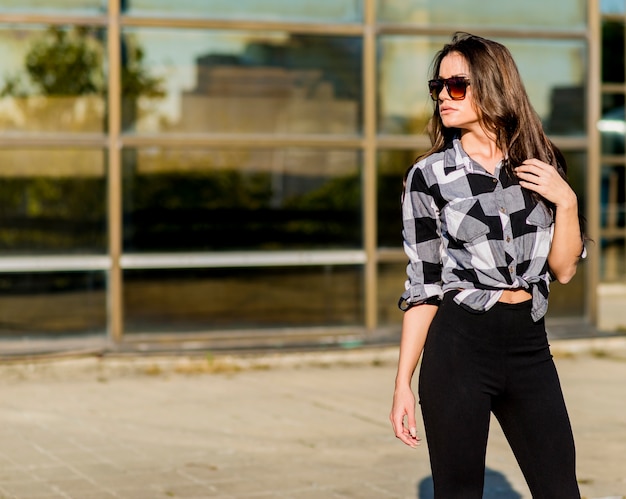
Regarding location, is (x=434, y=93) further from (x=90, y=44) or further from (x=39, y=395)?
(x=90, y=44)

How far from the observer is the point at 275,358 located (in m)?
10.9

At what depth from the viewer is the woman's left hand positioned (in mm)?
3682

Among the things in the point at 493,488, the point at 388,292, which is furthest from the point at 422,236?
the point at 388,292

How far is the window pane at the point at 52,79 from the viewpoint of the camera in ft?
35.2

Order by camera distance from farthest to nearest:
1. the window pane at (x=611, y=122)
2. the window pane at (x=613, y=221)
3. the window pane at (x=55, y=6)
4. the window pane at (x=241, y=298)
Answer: the window pane at (x=613, y=221), the window pane at (x=611, y=122), the window pane at (x=241, y=298), the window pane at (x=55, y=6)

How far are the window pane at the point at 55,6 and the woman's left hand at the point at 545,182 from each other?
300 inches

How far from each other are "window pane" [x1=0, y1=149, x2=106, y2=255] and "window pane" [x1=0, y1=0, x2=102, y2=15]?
1.13 m

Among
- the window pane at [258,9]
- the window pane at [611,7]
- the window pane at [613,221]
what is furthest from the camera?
the window pane at [613,221]

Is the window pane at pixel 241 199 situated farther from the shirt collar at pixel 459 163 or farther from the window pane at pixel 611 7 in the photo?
the shirt collar at pixel 459 163

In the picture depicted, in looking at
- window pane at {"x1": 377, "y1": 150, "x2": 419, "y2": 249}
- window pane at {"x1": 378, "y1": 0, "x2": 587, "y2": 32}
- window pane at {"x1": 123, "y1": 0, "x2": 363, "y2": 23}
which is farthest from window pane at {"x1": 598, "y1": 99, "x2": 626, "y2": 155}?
window pane at {"x1": 123, "y1": 0, "x2": 363, "y2": 23}

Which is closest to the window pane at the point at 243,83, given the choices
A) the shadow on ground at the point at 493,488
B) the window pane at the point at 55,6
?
the window pane at the point at 55,6

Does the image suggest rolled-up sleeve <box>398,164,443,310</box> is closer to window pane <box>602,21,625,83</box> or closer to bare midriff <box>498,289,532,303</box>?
bare midriff <box>498,289,532,303</box>

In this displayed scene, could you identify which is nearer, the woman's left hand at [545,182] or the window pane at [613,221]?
the woman's left hand at [545,182]

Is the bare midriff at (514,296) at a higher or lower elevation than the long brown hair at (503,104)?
lower
